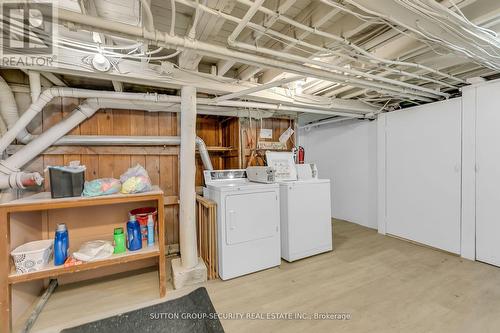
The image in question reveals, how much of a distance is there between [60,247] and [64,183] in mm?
531

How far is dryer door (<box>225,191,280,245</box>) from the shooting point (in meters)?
2.39

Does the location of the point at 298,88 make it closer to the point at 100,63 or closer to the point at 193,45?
the point at 193,45

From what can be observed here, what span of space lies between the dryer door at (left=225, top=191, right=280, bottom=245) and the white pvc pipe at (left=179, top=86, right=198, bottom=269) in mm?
380

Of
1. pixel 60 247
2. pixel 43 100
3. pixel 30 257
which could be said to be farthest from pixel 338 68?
pixel 30 257

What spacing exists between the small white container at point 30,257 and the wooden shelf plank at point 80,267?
1.4 inches

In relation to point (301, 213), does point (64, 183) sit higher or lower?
higher

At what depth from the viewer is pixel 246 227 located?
247 cm

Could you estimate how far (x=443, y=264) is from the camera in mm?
2629

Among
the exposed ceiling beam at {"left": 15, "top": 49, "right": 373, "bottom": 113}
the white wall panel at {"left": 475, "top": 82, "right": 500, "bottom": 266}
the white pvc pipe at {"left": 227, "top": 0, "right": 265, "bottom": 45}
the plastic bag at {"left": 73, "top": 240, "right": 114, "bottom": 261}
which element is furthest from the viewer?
the white wall panel at {"left": 475, "top": 82, "right": 500, "bottom": 266}

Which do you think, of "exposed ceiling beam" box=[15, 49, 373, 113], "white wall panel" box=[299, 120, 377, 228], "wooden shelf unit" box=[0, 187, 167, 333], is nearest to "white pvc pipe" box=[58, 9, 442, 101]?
"exposed ceiling beam" box=[15, 49, 373, 113]

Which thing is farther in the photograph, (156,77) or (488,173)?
(488,173)
